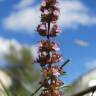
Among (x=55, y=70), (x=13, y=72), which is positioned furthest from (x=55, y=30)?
(x=13, y=72)

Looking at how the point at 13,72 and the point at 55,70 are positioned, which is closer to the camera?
the point at 55,70

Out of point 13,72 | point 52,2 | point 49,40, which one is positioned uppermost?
point 52,2

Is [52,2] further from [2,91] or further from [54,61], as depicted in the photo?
[2,91]

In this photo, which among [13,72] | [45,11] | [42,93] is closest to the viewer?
[42,93]

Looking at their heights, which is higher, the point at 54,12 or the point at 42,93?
the point at 54,12

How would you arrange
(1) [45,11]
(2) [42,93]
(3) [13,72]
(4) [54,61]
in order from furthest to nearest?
(3) [13,72] → (1) [45,11] → (4) [54,61] → (2) [42,93]

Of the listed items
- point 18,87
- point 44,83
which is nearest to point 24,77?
point 18,87

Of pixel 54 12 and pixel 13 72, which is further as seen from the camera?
pixel 13 72

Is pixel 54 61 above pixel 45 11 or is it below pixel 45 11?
below

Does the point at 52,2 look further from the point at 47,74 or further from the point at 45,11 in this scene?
the point at 47,74
